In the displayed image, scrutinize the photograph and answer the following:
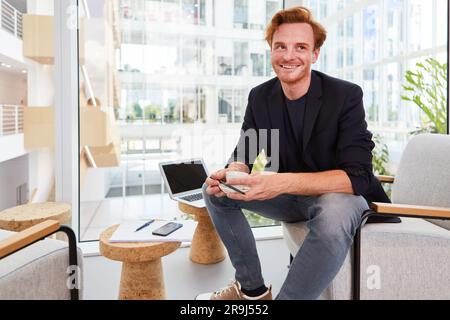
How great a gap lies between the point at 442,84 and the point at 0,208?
322 cm

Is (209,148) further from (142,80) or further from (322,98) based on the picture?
(322,98)

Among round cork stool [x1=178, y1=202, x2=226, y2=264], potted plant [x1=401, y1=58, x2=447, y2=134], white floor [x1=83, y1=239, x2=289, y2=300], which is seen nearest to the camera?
white floor [x1=83, y1=239, x2=289, y2=300]

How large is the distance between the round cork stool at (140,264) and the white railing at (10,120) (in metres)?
1.18

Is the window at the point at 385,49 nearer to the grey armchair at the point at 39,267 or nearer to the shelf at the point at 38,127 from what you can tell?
the shelf at the point at 38,127

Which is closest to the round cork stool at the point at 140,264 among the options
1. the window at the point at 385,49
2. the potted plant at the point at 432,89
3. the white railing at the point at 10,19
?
the white railing at the point at 10,19

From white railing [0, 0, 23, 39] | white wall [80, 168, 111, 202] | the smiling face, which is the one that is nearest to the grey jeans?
the smiling face

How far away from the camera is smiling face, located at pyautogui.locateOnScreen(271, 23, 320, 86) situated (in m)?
1.57

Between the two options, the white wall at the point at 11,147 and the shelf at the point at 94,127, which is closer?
the white wall at the point at 11,147

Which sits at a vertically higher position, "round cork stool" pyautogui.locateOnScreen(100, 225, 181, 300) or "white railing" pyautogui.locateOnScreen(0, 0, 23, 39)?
"white railing" pyautogui.locateOnScreen(0, 0, 23, 39)

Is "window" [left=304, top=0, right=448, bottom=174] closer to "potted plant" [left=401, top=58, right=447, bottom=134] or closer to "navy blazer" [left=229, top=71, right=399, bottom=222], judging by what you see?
"potted plant" [left=401, top=58, right=447, bottom=134]

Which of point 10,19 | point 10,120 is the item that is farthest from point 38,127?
point 10,19

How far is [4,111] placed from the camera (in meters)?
2.30

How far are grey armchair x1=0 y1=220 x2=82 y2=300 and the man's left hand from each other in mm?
648

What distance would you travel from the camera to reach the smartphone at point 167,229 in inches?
66.7
